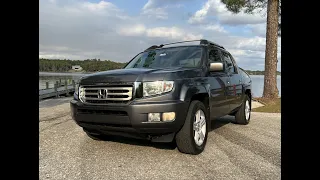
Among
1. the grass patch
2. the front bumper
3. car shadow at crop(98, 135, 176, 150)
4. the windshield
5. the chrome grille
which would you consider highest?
the windshield

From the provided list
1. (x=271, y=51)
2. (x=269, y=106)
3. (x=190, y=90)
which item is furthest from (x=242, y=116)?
(x=271, y=51)

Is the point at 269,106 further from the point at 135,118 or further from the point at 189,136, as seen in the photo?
the point at 135,118

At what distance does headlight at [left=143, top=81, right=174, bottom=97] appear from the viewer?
12.5 ft

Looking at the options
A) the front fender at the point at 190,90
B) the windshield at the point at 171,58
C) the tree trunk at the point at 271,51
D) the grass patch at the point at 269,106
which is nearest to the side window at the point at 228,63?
the windshield at the point at 171,58

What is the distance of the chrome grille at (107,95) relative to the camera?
386 centimetres

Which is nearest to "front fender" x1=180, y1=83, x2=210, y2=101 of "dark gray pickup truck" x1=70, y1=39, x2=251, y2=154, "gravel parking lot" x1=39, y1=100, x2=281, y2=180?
"dark gray pickup truck" x1=70, y1=39, x2=251, y2=154

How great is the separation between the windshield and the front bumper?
1204mm

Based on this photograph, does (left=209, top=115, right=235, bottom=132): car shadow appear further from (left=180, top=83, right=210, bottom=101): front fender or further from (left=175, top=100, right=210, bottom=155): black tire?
(left=175, top=100, right=210, bottom=155): black tire

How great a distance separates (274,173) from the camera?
137 inches

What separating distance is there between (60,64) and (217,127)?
2474 centimetres

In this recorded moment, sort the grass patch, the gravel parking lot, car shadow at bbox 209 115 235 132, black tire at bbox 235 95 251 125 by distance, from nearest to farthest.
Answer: the gravel parking lot, car shadow at bbox 209 115 235 132, black tire at bbox 235 95 251 125, the grass patch

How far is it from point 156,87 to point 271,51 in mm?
9880
